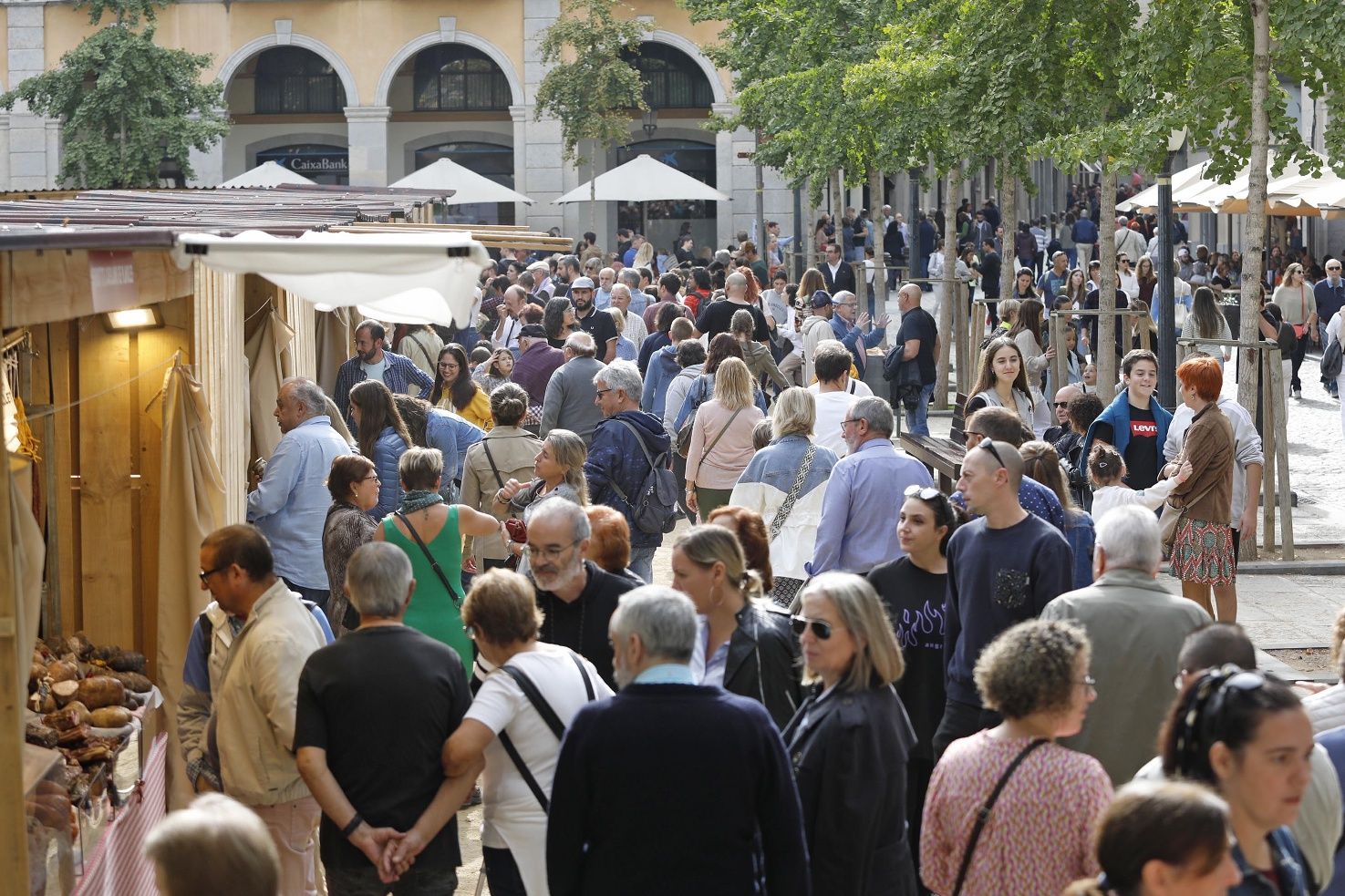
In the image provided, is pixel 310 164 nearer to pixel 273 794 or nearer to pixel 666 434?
pixel 666 434

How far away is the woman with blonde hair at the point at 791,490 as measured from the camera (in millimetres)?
8984

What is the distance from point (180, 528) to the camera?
304 inches

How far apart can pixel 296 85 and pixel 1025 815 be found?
43155 millimetres

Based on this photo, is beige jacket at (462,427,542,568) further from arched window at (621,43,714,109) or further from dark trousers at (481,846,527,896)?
arched window at (621,43,714,109)

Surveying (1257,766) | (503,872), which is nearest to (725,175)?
(503,872)

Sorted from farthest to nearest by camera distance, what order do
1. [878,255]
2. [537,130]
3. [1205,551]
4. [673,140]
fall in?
1. [673,140]
2. [537,130]
3. [878,255]
4. [1205,551]

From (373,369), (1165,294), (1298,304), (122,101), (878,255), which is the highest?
(122,101)

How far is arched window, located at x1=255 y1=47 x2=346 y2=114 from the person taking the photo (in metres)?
45.2

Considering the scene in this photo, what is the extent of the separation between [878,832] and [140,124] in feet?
119

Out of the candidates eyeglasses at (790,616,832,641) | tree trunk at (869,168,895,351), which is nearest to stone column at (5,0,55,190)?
tree trunk at (869,168,895,351)

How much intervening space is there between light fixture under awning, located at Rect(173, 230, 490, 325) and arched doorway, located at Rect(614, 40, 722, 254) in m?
39.7

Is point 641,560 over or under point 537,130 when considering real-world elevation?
under

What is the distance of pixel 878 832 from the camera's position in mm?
5152

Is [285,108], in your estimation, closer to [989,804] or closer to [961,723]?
[961,723]
